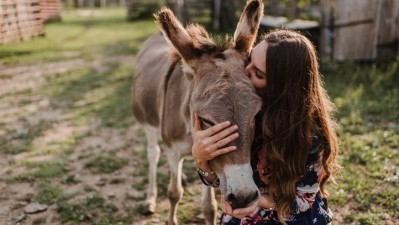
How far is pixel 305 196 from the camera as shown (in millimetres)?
2303

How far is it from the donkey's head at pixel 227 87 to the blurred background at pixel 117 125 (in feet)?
4.36

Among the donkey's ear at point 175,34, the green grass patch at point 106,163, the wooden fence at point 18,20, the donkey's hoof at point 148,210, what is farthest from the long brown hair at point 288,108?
the wooden fence at point 18,20

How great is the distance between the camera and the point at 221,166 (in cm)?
206

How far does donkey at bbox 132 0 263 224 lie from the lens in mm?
1977

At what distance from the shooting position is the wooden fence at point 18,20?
10250 millimetres

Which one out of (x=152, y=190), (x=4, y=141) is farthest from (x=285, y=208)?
(x=4, y=141)

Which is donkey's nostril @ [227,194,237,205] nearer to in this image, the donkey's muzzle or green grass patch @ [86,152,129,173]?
the donkey's muzzle

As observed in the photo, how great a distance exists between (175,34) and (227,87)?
59cm

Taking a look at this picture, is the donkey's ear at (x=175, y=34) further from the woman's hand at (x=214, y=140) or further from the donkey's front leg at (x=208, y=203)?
the donkey's front leg at (x=208, y=203)

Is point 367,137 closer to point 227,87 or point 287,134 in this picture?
point 287,134

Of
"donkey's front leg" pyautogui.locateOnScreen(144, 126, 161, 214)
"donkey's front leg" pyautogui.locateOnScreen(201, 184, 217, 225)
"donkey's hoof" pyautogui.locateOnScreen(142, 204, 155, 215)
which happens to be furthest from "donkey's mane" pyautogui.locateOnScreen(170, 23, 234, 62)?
"donkey's hoof" pyautogui.locateOnScreen(142, 204, 155, 215)

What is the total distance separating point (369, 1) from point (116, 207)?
6840mm

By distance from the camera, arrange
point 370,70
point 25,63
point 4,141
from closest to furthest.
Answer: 1. point 4,141
2. point 370,70
3. point 25,63

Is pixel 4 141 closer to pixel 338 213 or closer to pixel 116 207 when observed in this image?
pixel 116 207
